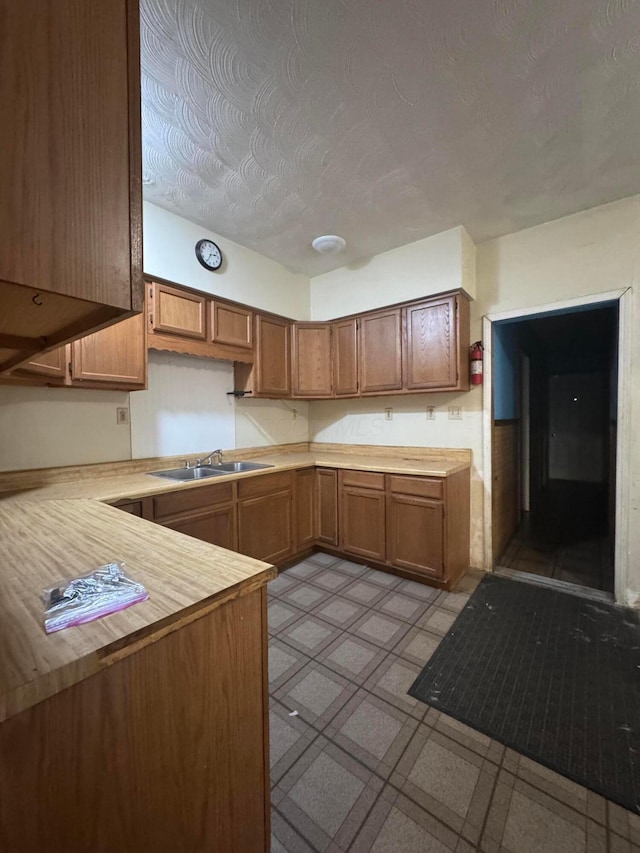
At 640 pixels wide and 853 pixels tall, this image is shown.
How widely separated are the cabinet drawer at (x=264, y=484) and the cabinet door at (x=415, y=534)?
847mm

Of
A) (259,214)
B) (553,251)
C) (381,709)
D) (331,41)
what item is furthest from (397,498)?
(331,41)

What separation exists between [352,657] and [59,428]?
7.23ft

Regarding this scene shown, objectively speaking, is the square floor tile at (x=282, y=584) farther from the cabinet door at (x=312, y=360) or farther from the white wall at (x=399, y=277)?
the white wall at (x=399, y=277)

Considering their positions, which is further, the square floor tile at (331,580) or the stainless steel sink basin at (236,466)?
the stainless steel sink basin at (236,466)

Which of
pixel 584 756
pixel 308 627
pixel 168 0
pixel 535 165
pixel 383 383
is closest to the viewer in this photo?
pixel 168 0

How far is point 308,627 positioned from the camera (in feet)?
6.87

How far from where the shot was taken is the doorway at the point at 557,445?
2910 millimetres

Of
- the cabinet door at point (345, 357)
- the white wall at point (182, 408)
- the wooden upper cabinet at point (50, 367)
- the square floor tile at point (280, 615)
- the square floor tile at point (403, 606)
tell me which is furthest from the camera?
the cabinet door at point (345, 357)

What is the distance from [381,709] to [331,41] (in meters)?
2.73

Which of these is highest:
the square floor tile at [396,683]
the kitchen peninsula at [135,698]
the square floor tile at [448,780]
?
the kitchen peninsula at [135,698]

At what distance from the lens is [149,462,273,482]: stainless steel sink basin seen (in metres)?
2.58

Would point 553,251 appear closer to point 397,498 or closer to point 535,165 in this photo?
point 535,165

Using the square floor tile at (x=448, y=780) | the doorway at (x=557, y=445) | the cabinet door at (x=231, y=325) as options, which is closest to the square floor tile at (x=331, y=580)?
the square floor tile at (x=448, y=780)

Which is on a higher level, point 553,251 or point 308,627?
point 553,251
